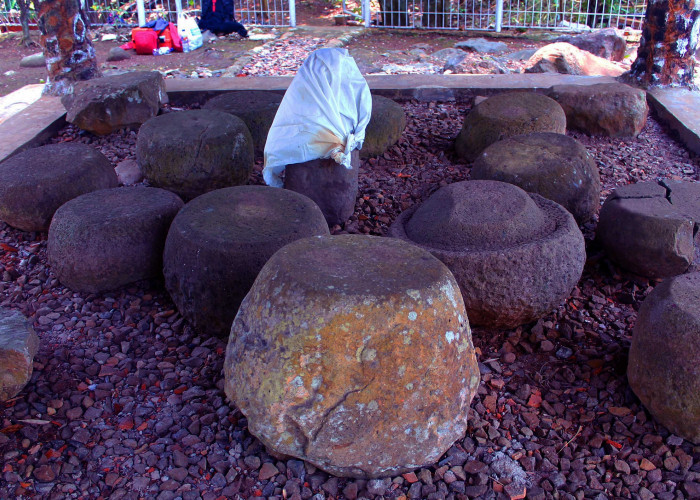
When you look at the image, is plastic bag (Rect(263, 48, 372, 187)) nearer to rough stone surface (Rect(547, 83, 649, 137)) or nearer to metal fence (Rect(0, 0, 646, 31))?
rough stone surface (Rect(547, 83, 649, 137))

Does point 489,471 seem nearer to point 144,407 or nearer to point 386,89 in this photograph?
point 144,407

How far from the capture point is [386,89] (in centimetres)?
614

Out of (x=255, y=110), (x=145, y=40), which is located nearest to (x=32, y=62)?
(x=145, y=40)

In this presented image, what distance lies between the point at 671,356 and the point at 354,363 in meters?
1.26

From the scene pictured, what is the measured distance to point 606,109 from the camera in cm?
534

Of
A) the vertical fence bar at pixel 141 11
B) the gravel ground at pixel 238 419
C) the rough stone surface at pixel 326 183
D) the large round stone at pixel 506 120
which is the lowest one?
the gravel ground at pixel 238 419

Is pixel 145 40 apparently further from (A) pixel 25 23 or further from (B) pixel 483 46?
(B) pixel 483 46

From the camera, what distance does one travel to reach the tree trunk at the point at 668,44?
5910mm

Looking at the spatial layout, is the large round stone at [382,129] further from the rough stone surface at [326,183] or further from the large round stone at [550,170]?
the large round stone at [550,170]

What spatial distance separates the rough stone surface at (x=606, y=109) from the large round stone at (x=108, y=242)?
3627 millimetres

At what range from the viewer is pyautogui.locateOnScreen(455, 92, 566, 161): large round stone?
4.74 m

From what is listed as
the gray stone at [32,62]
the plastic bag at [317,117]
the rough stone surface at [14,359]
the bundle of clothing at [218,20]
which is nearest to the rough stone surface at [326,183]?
the plastic bag at [317,117]

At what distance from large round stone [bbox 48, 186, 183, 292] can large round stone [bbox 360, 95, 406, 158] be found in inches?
79.0

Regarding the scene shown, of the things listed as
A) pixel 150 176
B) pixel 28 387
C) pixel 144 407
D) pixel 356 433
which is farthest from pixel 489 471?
pixel 150 176
